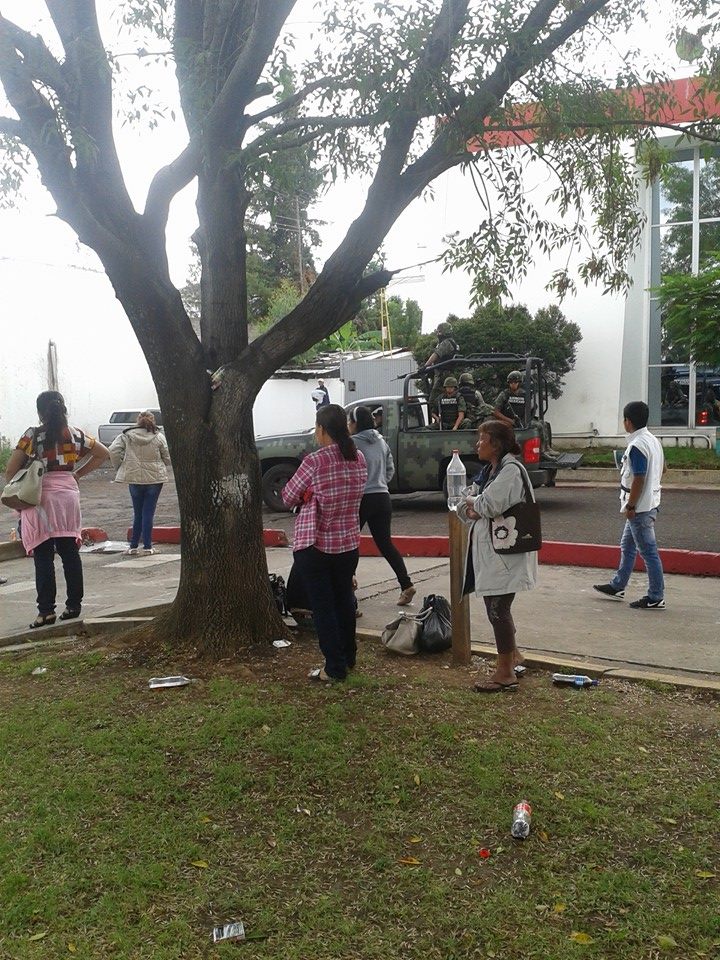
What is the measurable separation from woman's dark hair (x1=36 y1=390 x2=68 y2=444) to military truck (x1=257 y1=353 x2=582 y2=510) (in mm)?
6198

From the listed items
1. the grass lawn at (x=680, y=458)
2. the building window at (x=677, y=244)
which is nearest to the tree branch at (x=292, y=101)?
the grass lawn at (x=680, y=458)

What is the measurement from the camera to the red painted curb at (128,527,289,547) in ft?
38.6

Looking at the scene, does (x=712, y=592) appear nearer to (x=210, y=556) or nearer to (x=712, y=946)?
(x=210, y=556)

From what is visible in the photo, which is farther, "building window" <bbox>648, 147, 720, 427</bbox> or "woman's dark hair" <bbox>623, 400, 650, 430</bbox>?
"building window" <bbox>648, 147, 720, 427</bbox>

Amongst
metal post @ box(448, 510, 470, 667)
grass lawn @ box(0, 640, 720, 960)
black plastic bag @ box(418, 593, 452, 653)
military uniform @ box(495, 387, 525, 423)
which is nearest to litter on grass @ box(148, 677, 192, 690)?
grass lawn @ box(0, 640, 720, 960)

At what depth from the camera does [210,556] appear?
592 centimetres

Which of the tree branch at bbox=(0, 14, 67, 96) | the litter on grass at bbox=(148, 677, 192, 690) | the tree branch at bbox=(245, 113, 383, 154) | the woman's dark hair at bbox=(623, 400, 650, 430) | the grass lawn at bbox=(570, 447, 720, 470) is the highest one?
the tree branch at bbox=(0, 14, 67, 96)

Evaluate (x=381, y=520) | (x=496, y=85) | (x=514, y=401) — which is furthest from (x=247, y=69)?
(x=514, y=401)

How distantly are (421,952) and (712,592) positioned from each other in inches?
231

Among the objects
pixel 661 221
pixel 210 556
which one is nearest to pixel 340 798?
pixel 210 556

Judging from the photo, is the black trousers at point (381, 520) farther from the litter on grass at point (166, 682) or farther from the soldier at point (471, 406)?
the soldier at point (471, 406)

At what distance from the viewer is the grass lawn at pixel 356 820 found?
3.16 metres

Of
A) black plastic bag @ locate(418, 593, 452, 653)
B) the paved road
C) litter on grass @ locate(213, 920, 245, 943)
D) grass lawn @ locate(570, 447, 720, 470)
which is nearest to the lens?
litter on grass @ locate(213, 920, 245, 943)

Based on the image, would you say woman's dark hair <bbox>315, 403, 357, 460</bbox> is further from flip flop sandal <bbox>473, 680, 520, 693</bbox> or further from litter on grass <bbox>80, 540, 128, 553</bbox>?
litter on grass <bbox>80, 540, 128, 553</bbox>
